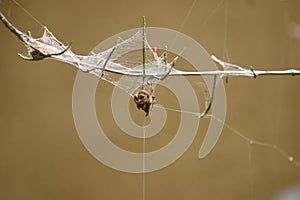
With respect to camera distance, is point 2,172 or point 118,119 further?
point 2,172

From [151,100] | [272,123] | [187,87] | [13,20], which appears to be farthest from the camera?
[272,123]

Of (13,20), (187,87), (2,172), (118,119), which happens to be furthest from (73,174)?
(187,87)

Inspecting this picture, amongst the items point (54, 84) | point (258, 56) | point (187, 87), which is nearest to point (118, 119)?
point (187, 87)

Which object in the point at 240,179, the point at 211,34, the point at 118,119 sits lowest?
the point at 240,179

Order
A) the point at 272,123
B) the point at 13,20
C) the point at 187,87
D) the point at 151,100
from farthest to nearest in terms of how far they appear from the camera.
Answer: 1. the point at 272,123
2. the point at 13,20
3. the point at 187,87
4. the point at 151,100

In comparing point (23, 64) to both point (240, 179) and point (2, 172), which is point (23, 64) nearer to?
point (2, 172)

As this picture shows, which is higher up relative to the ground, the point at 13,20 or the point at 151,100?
the point at 13,20

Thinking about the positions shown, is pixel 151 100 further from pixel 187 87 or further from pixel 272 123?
pixel 272 123
